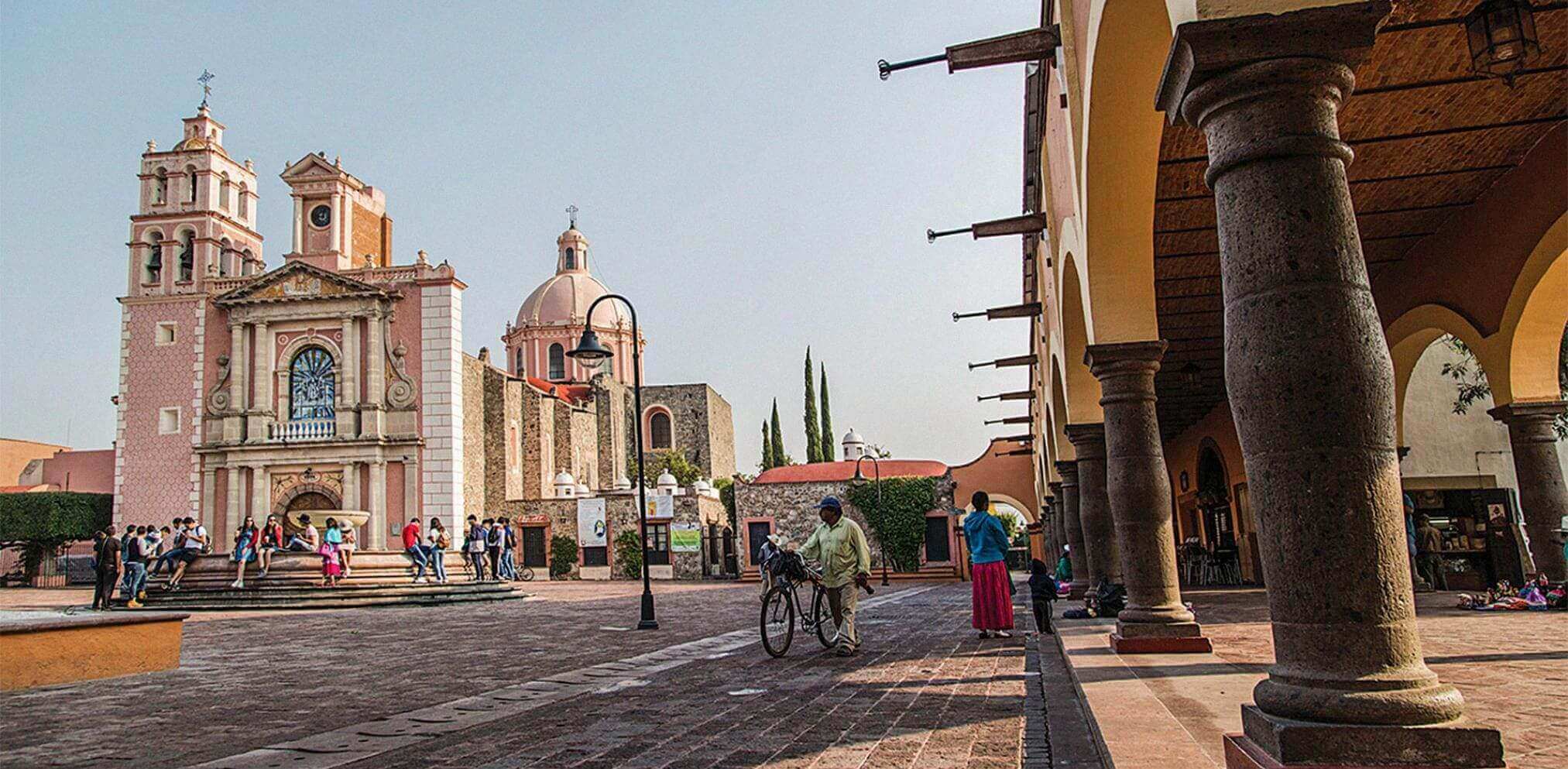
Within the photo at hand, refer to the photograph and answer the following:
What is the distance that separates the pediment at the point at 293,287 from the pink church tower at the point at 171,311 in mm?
1244

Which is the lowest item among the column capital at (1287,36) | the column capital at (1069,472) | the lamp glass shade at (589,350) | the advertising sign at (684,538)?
the advertising sign at (684,538)

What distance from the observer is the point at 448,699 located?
265 inches

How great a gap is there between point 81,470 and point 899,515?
36.0m

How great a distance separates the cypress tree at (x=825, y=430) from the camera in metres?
60.3

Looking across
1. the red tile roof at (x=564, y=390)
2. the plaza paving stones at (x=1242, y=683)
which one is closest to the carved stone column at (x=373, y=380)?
the red tile roof at (x=564, y=390)

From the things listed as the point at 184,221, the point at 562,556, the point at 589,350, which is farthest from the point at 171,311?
the point at 589,350

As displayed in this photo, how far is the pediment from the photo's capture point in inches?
1356

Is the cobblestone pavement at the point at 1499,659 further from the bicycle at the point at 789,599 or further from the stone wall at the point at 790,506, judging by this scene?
the stone wall at the point at 790,506

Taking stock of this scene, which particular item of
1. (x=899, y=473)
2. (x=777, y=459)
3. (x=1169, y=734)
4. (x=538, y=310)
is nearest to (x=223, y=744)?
(x=1169, y=734)

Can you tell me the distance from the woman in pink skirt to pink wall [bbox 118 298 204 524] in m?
31.1

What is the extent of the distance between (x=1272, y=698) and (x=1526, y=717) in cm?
209

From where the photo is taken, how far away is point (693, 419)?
57.5 metres

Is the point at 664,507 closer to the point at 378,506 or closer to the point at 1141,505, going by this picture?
the point at 378,506

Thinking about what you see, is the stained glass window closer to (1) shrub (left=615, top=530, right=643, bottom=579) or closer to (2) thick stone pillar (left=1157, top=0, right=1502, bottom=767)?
(1) shrub (left=615, top=530, right=643, bottom=579)
